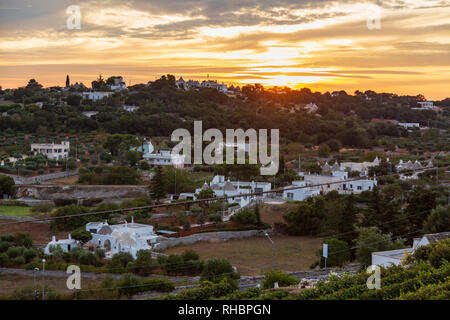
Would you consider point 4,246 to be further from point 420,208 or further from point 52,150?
point 52,150

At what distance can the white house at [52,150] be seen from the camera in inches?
959

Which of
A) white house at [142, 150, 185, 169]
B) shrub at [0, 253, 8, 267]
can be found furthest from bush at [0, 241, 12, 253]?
white house at [142, 150, 185, 169]

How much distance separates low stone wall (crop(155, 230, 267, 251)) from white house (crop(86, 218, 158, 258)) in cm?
31

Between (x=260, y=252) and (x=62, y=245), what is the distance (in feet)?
15.0

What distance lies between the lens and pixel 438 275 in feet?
14.8

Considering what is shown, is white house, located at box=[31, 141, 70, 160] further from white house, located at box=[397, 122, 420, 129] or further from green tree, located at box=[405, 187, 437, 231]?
white house, located at box=[397, 122, 420, 129]

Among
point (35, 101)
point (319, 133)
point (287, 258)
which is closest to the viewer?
point (287, 258)

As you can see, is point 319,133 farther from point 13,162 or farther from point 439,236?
point 439,236

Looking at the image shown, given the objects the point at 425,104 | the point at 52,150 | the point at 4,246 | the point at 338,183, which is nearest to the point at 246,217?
the point at 338,183

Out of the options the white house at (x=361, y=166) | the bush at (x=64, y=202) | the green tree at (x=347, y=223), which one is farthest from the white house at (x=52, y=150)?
the green tree at (x=347, y=223)

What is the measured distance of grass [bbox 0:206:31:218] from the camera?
15643 millimetres

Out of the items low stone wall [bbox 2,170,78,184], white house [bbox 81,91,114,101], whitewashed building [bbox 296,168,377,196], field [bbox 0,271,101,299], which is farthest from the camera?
white house [bbox 81,91,114,101]
